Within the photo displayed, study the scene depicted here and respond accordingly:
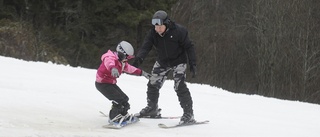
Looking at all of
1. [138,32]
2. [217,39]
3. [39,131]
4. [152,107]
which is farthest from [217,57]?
[39,131]

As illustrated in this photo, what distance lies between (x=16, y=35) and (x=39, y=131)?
12850mm

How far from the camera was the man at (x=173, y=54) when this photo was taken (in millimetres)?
7195

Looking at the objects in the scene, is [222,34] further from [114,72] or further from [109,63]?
[114,72]

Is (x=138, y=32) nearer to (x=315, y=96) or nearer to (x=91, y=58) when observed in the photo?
(x=91, y=58)

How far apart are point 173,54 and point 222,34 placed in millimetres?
27635

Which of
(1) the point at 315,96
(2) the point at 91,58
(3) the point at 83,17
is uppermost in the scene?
(3) the point at 83,17

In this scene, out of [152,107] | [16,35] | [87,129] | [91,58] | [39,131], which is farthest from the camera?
[91,58]

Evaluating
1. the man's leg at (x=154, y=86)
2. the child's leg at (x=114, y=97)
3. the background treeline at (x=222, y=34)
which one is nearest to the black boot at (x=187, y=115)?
the man's leg at (x=154, y=86)

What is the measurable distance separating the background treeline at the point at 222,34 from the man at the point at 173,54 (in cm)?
1866

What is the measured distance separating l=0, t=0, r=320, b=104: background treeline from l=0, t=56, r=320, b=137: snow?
1479cm

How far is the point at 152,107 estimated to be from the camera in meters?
7.77

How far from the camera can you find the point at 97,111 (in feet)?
26.2

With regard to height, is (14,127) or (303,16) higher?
(303,16)

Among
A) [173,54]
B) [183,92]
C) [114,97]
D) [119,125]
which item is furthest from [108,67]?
[183,92]
